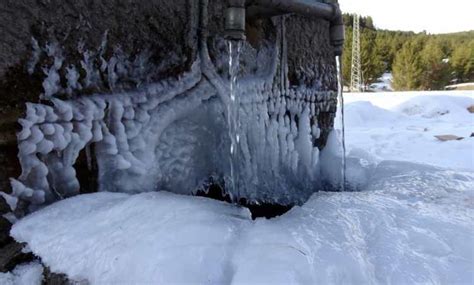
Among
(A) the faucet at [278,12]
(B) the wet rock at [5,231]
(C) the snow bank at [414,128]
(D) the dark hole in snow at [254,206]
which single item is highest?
(A) the faucet at [278,12]

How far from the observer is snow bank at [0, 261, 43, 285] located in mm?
938

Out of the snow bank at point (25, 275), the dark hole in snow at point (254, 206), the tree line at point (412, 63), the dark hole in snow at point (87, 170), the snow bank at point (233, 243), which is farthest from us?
the tree line at point (412, 63)

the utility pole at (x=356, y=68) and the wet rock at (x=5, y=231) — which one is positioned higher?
the utility pole at (x=356, y=68)

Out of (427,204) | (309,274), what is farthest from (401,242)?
(427,204)

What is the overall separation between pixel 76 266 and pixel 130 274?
14 centimetres

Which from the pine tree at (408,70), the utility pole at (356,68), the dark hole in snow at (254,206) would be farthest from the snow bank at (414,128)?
the utility pole at (356,68)

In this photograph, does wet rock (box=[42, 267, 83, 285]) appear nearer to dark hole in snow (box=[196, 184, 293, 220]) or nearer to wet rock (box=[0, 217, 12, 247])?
wet rock (box=[0, 217, 12, 247])

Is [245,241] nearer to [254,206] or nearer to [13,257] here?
[13,257]

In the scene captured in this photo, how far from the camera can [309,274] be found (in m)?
0.81

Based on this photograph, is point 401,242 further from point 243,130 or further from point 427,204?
point 243,130

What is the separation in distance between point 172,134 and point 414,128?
8098 mm

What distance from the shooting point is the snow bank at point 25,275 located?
0.94 metres

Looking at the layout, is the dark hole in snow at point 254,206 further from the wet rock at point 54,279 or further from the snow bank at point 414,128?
the snow bank at point 414,128

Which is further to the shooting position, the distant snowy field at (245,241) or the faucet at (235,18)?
the faucet at (235,18)
